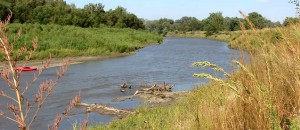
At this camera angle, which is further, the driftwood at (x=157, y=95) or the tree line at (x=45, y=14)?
the tree line at (x=45, y=14)

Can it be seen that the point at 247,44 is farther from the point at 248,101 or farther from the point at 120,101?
the point at 120,101

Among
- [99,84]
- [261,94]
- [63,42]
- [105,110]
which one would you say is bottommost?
[99,84]

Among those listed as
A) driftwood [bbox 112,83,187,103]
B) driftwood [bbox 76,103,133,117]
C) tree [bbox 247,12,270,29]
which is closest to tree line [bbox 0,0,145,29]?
driftwood [bbox 112,83,187,103]

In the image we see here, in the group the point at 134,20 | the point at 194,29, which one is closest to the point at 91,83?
the point at 134,20

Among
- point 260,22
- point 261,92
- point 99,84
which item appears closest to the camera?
point 261,92

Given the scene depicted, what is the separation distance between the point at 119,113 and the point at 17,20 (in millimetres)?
44148

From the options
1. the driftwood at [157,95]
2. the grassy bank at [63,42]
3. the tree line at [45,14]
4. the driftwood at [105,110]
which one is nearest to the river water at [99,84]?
the driftwood at [105,110]

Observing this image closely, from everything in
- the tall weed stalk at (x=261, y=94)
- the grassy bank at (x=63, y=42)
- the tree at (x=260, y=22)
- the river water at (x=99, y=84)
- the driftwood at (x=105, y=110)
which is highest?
the tree at (x=260, y=22)

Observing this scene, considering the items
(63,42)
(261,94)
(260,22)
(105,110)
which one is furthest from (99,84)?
(63,42)

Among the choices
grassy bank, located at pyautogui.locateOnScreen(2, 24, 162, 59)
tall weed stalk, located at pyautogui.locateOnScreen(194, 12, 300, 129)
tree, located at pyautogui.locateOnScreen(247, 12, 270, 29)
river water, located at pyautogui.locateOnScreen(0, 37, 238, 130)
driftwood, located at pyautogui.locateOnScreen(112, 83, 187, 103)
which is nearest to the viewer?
tall weed stalk, located at pyautogui.locateOnScreen(194, 12, 300, 129)

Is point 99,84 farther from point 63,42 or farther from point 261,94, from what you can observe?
point 63,42

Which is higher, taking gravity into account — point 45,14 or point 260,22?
point 45,14

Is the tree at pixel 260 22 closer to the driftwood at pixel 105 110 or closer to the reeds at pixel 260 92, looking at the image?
the reeds at pixel 260 92

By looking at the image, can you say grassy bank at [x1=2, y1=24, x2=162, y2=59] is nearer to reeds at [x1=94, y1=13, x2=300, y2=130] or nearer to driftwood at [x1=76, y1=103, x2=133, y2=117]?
driftwood at [x1=76, y1=103, x2=133, y2=117]
